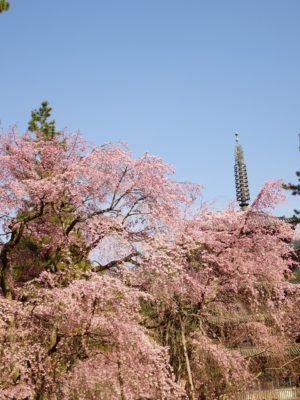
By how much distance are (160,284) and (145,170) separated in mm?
3077

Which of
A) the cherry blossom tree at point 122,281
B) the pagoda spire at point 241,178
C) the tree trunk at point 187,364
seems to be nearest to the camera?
the cherry blossom tree at point 122,281

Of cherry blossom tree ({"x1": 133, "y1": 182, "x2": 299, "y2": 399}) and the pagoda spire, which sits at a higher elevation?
the pagoda spire

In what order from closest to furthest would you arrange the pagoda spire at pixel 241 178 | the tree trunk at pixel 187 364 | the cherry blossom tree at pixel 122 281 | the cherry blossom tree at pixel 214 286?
1. the cherry blossom tree at pixel 122 281
2. the tree trunk at pixel 187 364
3. the cherry blossom tree at pixel 214 286
4. the pagoda spire at pixel 241 178

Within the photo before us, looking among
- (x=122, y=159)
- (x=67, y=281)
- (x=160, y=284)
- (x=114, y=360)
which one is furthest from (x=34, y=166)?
(x=114, y=360)

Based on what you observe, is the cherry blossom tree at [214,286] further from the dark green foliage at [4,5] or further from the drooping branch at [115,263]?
the dark green foliage at [4,5]

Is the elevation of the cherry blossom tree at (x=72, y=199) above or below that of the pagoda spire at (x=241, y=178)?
below

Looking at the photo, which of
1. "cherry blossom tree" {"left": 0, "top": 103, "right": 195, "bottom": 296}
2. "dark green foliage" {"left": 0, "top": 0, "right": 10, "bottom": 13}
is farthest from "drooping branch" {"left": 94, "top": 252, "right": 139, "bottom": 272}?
"dark green foliage" {"left": 0, "top": 0, "right": 10, "bottom": 13}

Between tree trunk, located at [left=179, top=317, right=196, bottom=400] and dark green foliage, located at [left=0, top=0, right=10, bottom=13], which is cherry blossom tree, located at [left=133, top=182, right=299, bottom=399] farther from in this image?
dark green foliage, located at [left=0, top=0, right=10, bottom=13]

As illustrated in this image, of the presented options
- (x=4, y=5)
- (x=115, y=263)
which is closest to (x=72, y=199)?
(x=115, y=263)

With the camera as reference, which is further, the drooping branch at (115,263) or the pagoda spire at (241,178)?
the pagoda spire at (241,178)

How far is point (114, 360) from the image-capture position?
33.4 ft

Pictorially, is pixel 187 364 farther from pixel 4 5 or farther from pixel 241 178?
pixel 241 178

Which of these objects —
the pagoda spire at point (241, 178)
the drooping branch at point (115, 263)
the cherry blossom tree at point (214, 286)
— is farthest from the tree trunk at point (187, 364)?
the pagoda spire at point (241, 178)

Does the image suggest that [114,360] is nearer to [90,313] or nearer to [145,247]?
[90,313]
